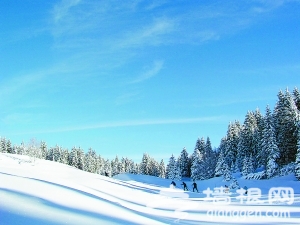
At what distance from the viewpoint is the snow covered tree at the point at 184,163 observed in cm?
7364

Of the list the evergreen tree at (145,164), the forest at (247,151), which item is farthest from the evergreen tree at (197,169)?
the evergreen tree at (145,164)

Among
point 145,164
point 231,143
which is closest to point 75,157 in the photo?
point 145,164

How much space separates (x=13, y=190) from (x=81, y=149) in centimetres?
8728

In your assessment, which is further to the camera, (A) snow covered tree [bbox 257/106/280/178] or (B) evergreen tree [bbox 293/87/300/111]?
(B) evergreen tree [bbox 293/87/300/111]

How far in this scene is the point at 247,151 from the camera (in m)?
53.9

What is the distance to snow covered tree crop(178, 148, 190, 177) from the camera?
73.6 m

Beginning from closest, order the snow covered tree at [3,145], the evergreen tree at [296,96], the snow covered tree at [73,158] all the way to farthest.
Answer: the evergreen tree at [296,96]
the snow covered tree at [73,158]
the snow covered tree at [3,145]

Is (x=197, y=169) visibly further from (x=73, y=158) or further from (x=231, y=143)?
(x=73, y=158)

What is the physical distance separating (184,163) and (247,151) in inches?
898

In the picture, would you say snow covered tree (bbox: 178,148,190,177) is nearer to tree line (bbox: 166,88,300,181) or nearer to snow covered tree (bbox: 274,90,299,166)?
tree line (bbox: 166,88,300,181)

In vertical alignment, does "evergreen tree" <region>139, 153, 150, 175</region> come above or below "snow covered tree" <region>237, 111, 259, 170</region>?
below

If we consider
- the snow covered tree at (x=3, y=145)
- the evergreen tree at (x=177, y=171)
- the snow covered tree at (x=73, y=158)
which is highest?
the snow covered tree at (x=3, y=145)

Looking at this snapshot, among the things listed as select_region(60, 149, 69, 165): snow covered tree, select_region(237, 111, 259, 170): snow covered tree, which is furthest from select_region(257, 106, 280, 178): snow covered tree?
select_region(60, 149, 69, 165): snow covered tree

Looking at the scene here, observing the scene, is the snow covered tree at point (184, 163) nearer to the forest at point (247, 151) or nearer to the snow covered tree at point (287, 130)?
the forest at point (247, 151)
